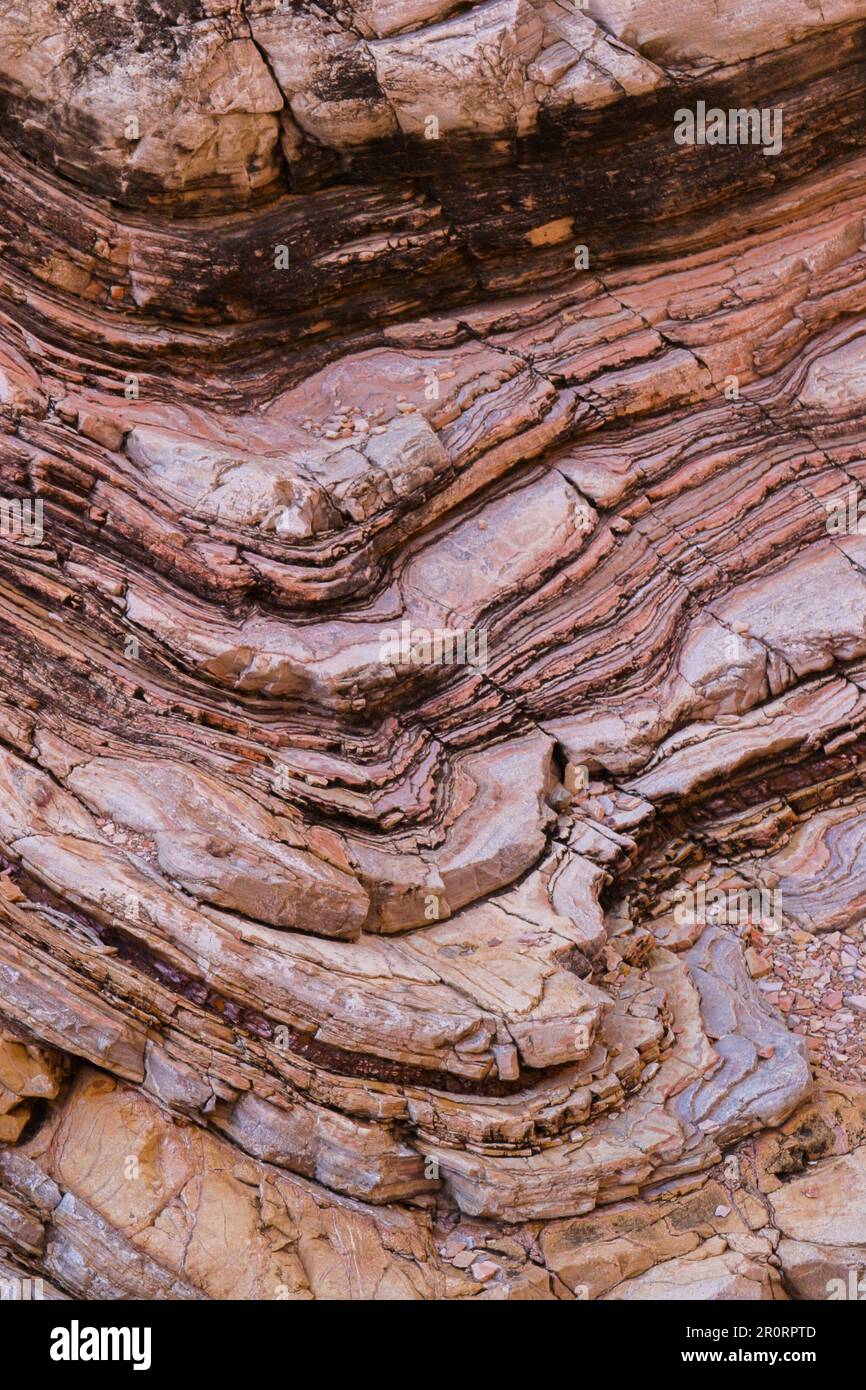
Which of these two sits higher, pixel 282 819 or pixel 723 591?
pixel 723 591

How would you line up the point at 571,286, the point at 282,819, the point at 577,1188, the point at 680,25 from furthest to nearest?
1. the point at 571,286
2. the point at 680,25
3. the point at 282,819
4. the point at 577,1188

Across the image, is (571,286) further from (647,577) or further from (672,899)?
(672,899)

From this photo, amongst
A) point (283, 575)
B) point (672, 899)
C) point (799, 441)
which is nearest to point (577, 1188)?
point (672, 899)

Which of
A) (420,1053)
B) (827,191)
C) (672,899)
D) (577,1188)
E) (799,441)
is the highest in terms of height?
(827,191)

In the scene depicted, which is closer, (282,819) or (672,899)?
(282,819)

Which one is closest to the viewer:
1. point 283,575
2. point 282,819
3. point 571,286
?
point 282,819

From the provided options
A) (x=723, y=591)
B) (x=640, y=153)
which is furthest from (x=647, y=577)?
(x=640, y=153)
